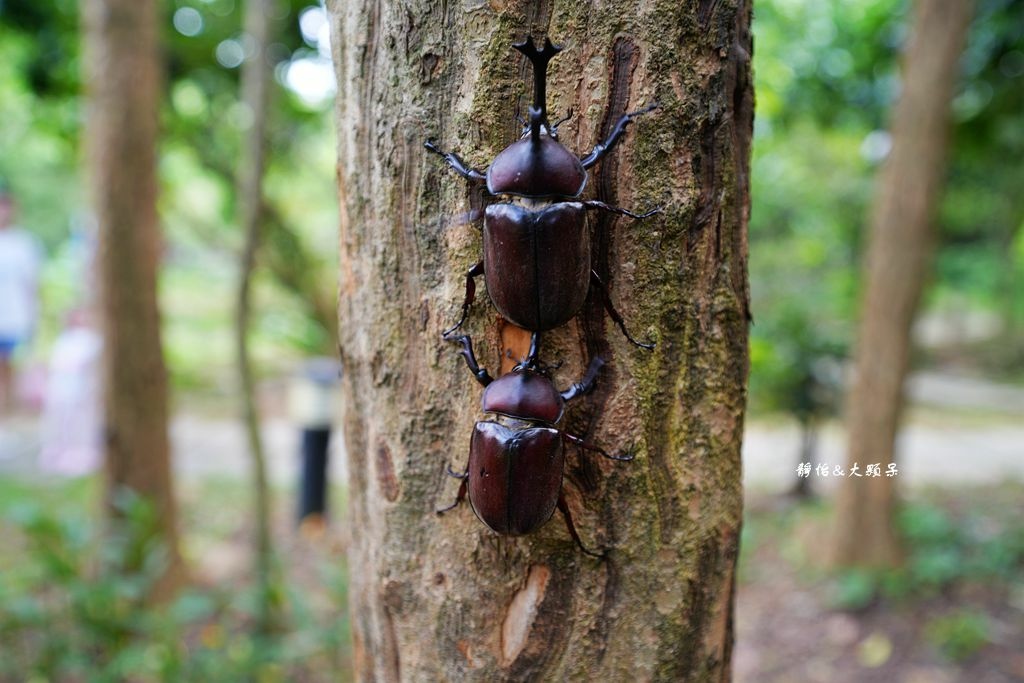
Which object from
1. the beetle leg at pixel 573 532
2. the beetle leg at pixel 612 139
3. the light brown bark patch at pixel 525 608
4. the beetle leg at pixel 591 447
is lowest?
the light brown bark patch at pixel 525 608

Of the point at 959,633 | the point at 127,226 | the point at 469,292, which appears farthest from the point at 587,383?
the point at 959,633

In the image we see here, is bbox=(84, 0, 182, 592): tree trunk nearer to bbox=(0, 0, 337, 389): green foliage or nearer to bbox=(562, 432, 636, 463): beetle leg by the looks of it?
bbox=(0, 0, 337, 389): green foliage

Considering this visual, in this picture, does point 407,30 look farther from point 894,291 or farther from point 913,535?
point 913,535

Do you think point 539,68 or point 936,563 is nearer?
point 539,68

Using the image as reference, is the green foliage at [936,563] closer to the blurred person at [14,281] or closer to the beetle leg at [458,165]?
the beetle leg at [458,165]

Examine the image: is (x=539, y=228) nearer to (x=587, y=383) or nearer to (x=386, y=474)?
(x=587, y=383)

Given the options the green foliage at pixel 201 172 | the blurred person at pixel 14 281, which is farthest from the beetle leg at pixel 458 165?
the blurred person at pixel 14 281
